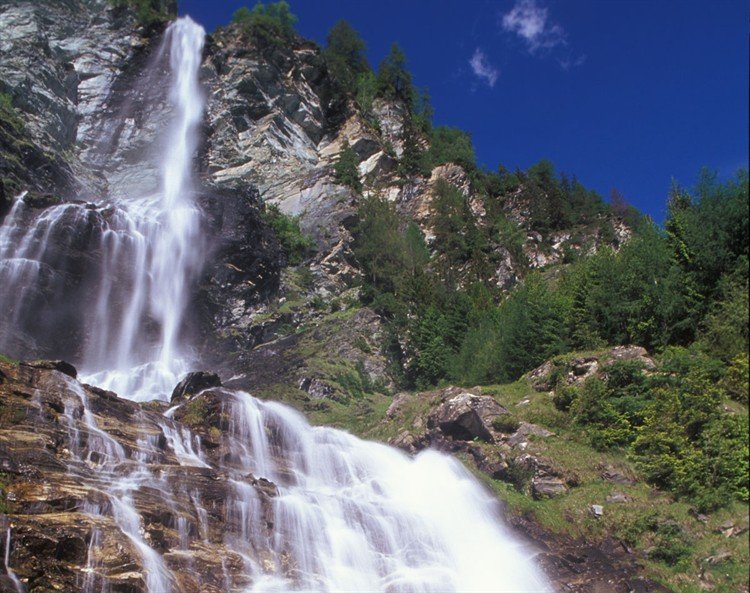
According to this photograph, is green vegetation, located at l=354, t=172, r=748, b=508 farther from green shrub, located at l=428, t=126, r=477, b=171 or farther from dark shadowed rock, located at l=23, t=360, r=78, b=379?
dark shadowed rock, located at l=23, t=360, r=78, b=379

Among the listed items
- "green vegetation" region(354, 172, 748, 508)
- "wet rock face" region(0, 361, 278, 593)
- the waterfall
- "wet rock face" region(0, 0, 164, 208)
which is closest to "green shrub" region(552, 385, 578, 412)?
"green vegetation" region(354, 172, 748, 508)

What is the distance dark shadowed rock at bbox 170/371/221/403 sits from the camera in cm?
2679

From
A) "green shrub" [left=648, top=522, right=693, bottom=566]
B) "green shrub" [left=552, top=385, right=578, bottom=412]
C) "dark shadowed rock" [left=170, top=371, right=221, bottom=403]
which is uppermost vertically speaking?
"dark shadowed rock" [left=170, top=371, right=221, bottom=403]

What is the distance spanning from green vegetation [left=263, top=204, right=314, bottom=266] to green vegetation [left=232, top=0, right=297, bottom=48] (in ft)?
74.0

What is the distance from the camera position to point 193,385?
27.1m

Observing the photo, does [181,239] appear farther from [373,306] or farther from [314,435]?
[314,435]

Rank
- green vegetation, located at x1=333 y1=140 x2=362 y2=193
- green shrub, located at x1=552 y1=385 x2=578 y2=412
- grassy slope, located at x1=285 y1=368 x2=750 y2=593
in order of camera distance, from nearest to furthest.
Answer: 1. grassy slope, located at x1=285 y1=368 x2=750 y2=593
2. green shrub, located at x1=552 y1=385 x2=578 y2=412
3. green vegetation, located at x1=333 y1=140 x2=362 y2=193

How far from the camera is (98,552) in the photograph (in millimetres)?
13266

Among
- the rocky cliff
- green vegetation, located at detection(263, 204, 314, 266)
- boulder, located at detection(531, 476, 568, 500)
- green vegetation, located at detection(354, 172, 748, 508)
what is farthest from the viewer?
green vegetation, located at detection(263, 204, 314, 266)

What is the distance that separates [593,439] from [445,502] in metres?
5.48

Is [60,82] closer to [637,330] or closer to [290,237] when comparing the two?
[290,237]

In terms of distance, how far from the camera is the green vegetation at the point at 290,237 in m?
51.5

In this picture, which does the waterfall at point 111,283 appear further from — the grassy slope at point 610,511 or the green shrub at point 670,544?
the green shrub at point 670,544

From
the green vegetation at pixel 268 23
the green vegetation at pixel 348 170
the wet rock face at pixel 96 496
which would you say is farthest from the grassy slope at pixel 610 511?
the green vegetation at pixel 268 23
